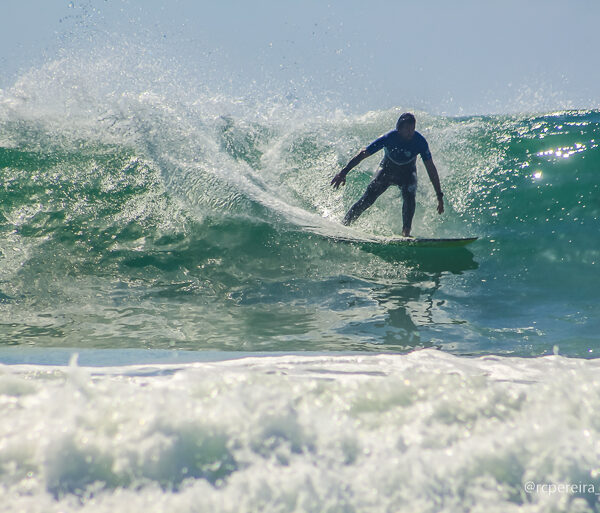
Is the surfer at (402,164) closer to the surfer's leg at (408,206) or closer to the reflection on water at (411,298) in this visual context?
the surfer's leg at (408,206)

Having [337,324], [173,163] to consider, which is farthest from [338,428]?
[173,163]

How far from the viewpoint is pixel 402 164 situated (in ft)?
21.3

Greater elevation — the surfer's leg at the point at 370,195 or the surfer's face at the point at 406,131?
the surfer's face at the point at 406,131

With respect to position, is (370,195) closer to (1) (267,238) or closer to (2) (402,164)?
(2) (402,164)

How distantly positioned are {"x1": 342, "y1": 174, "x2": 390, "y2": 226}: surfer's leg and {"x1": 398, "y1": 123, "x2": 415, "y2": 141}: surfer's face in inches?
27.9

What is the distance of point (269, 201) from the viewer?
756cm

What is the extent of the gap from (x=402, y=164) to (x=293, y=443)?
17.5 ft

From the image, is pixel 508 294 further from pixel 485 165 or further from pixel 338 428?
pixel 485 165

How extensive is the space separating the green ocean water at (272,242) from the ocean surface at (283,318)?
4 cm

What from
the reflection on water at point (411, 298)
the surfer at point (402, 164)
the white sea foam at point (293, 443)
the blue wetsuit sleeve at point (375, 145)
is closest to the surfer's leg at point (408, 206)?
the surfer at point (402, 164)

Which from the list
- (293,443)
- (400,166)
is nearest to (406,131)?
(400,166)

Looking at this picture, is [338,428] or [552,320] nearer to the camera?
[338,428]

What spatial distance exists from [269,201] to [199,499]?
627 centimetres

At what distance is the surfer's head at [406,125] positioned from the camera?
19.9ft
